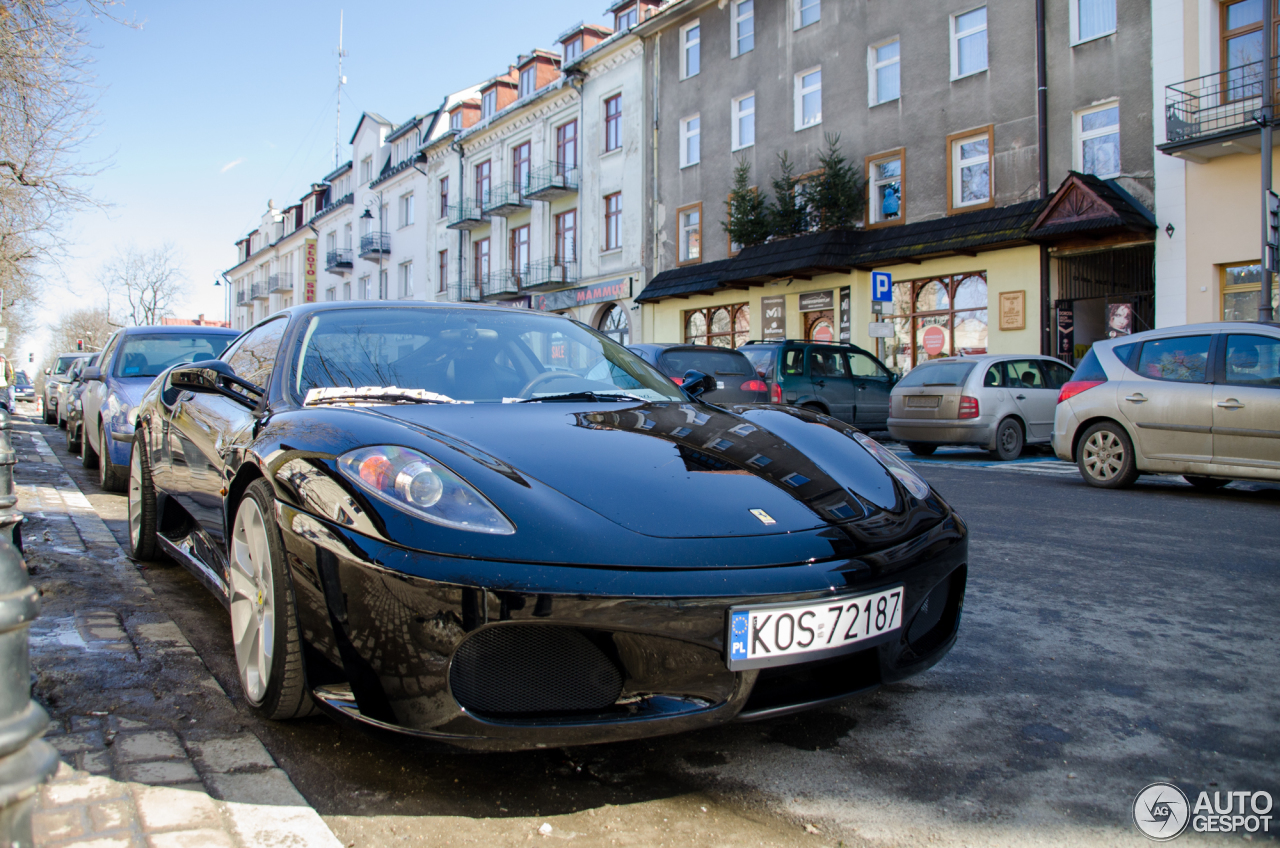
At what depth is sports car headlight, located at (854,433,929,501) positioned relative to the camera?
9.15 ft

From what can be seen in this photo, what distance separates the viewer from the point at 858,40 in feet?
69.3

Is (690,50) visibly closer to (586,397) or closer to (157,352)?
(157,352)

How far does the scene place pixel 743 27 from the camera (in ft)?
80.7

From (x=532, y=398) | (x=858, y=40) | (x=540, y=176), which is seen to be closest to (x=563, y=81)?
(x=540, y=176)

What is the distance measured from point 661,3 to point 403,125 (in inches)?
764

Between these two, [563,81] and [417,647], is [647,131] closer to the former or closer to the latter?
[563,81]

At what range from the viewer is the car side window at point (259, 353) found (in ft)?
11.0

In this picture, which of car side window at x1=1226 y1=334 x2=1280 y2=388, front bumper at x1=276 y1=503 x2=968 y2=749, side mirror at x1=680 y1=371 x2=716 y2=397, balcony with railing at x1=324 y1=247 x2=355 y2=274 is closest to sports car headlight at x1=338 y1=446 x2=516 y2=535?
front bumper at x1=276 y1=503 x2=968 y2=749

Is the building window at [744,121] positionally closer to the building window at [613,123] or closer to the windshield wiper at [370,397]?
the building window at [613,123]

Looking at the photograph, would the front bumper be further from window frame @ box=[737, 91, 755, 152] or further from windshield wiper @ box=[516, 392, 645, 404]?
window frame @ box=[737, 91, 755, 152]

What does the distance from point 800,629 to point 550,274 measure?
30.7 metres

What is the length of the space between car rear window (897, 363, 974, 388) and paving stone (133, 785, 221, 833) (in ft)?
38.0

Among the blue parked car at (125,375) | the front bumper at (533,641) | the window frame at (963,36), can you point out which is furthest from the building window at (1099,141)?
the front bumper at (533,641)

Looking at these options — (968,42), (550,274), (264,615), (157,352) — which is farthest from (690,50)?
(264,615)
